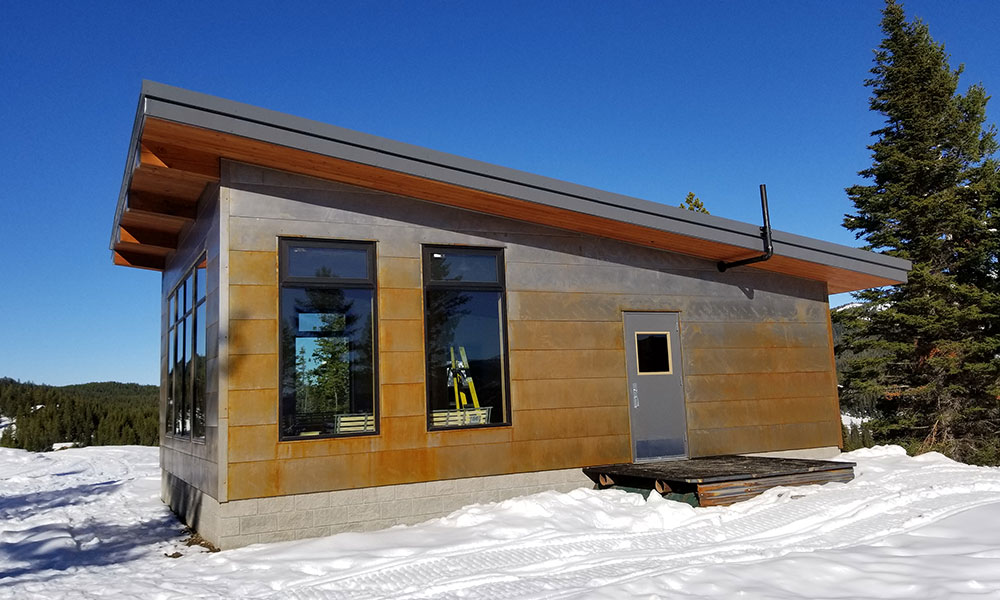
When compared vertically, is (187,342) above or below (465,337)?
above

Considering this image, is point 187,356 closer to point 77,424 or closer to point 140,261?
point 140,261

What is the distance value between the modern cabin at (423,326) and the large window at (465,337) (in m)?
0.02

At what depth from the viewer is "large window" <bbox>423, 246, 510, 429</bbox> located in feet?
23.0

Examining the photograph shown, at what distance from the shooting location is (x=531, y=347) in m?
7.47

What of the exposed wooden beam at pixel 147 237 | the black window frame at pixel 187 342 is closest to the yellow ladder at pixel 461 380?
the black window frame at pixel 187 342

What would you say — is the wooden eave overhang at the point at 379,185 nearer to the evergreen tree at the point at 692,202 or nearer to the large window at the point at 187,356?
the large window at the point at 187,356

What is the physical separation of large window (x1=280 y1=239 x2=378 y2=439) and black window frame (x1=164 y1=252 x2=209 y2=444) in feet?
3.20

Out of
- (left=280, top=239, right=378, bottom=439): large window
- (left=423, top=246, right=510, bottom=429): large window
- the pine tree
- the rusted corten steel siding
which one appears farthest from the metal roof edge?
the pine tree

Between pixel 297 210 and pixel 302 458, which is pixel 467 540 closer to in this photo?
pixel 302 458

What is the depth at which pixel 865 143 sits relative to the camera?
1475cm

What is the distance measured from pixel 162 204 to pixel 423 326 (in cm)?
331

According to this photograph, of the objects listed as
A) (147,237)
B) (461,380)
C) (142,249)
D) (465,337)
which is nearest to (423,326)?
(465,337)

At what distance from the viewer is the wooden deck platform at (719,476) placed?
6.51 metres

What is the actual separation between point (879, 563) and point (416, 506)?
3857 mm
